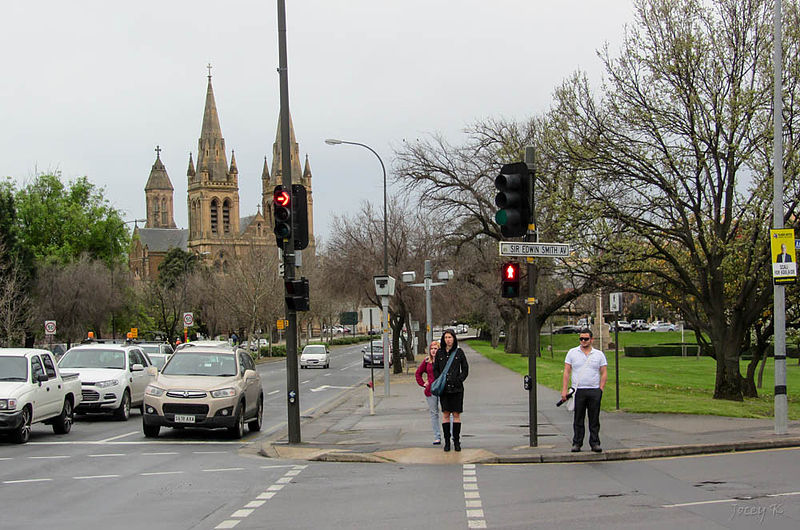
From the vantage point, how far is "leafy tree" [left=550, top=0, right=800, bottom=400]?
22219mm

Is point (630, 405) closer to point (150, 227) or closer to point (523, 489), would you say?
point (523, 489)

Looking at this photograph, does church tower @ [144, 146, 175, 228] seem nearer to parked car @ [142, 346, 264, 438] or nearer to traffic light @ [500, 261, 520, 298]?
parked car @ [142, 346, 264, 438]

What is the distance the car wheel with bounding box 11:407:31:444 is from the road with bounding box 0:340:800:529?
117cm

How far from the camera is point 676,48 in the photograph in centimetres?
2266

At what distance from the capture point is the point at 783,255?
50.9ft

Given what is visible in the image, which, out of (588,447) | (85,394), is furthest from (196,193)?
(588,447)

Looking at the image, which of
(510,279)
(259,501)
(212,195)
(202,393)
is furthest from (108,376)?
(212,195)

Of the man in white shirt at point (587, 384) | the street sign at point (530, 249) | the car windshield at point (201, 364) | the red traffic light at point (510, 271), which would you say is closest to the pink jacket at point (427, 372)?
the red traffic light at point (510, 271)

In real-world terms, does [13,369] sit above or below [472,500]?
above

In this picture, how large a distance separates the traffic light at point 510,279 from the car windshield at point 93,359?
12.2m

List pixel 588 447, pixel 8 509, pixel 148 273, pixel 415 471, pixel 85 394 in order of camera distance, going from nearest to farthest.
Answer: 1. pixel 8 509
2. pixel 415 471
3. pixel 588 447
4. pixel 85 394
5. pixel 148 273

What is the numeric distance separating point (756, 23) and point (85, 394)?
18030mm

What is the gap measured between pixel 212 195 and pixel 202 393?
13954 cm

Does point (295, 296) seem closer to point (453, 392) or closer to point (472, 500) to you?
point (453, 392)
